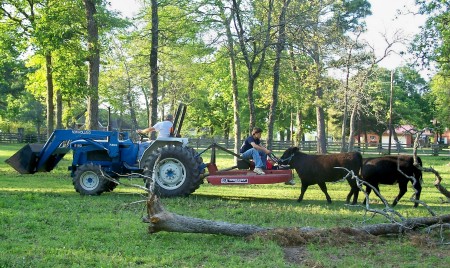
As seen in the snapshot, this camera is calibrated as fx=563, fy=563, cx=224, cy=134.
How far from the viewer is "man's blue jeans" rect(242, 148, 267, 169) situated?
13.4m

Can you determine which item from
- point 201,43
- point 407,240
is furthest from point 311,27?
point 407,240

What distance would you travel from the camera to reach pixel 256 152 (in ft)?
44.1

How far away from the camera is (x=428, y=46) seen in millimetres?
21281

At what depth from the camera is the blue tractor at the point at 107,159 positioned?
528 inches

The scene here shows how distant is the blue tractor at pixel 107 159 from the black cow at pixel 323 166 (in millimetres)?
2324

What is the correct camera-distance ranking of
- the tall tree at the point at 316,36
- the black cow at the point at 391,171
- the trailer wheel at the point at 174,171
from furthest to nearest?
the tall tree at the point at 316,36 → the trailer wheel at the point at 174,171 → the black cow at the point at 391,171

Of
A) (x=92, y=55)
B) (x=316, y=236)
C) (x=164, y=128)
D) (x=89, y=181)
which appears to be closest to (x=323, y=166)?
(x=164, y=128)

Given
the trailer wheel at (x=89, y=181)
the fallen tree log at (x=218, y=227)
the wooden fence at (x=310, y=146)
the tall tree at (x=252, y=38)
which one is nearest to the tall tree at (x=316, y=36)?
the tall tree at (x=252, y=38)

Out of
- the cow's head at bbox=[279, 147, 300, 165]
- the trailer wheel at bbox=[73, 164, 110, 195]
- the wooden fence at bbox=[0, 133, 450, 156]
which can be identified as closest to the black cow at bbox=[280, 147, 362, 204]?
the cow's head at bbox=[279, 147, 300, 165]

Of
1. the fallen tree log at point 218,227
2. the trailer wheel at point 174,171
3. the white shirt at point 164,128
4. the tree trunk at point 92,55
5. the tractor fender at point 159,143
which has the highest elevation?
the tree trunk at point 92,55

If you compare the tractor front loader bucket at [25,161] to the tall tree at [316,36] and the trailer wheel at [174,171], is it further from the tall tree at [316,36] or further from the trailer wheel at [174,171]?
the tall tree at [316,36]

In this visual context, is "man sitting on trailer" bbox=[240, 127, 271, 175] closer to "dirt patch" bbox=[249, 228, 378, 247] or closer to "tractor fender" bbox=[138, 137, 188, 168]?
"tractor fender" bbox=[138, 137, 188, 168]

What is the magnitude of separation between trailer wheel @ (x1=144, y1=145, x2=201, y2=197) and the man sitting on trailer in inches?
51.9

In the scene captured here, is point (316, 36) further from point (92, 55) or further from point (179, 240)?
point (179, 240)
